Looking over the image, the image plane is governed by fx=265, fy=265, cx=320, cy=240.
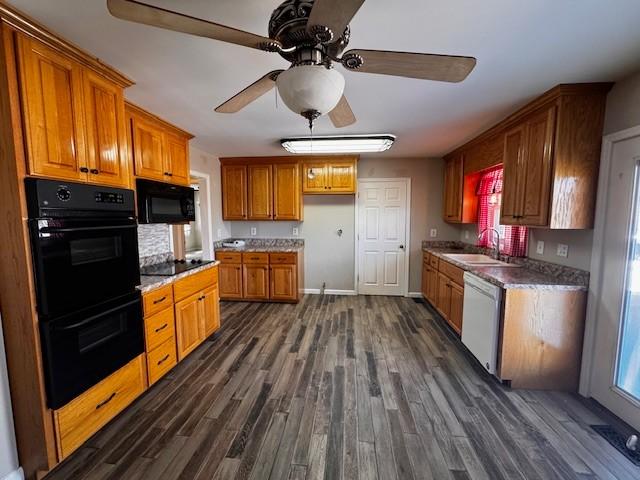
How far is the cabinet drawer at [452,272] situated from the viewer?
2873mm

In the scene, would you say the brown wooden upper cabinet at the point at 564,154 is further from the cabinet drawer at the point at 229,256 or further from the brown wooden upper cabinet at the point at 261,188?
the cabinet drawer at the point at 229,256

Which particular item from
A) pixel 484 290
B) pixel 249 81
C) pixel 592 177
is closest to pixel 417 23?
pixel 249 81

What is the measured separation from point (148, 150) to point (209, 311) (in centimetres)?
168

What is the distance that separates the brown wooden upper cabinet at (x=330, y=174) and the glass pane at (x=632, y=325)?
9.60 ft

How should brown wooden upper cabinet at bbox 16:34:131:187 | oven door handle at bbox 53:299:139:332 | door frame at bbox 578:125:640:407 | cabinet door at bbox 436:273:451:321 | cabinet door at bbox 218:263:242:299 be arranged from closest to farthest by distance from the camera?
brown wooden upper cabinet at bbox 16:34:131:187, oven door handle at bbox 53:299:139:332, door frame at bbox 578:125:640:407, cabinet door at bbox 436:273:451:321, cabinet door at bbox 218:263:242:299

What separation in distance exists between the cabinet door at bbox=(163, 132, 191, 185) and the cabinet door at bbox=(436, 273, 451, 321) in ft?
10.6

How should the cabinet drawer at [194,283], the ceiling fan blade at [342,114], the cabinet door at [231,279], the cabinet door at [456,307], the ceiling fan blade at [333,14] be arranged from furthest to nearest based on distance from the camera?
1. the cabinet door at [231,279]
2. the cabinet door at [456,307]
3. the cabinet drawer at [194,283]
4. the ceiling fan blade at [342,114]
5. the ceiling fan blade at [333,14]

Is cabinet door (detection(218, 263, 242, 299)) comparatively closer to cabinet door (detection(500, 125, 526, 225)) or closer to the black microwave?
the black microwave

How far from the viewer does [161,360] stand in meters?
2.15

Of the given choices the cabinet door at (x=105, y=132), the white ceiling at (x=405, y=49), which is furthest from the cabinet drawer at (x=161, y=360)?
the white ceiling at (x=405, y=49)

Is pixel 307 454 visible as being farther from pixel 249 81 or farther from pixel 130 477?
pixel 249 81

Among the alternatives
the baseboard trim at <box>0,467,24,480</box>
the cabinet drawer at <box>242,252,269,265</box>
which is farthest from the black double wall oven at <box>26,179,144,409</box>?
the cabinet drawer at <box>242,252,269,265</box>

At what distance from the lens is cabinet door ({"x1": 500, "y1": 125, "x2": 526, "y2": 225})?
7.78 ft

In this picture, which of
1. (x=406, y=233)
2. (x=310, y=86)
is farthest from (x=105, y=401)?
(x=406, y=233)
